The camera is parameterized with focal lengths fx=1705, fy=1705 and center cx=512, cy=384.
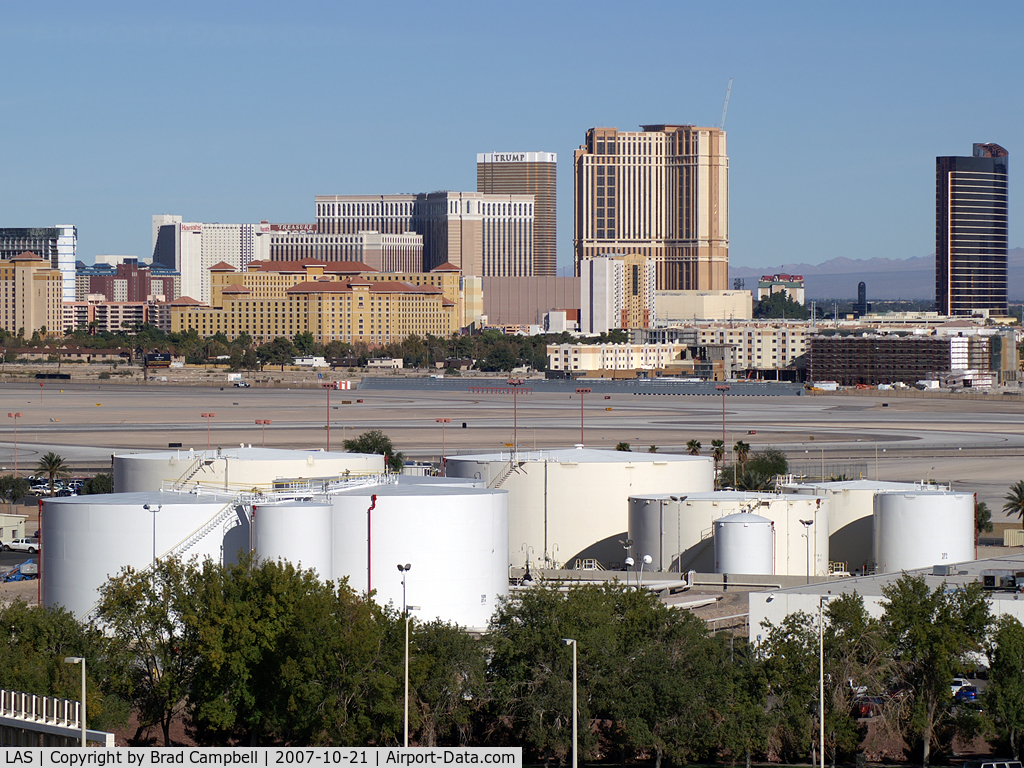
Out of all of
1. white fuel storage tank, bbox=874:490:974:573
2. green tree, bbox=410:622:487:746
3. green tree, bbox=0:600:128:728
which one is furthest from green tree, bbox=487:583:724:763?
white fuel storage tank, bbox=874:490:974:573

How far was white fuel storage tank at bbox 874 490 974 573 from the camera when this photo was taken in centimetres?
6059

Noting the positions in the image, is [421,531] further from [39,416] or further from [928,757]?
[39,416]

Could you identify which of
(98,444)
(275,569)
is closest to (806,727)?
(275,569)

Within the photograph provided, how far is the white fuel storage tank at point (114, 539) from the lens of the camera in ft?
151

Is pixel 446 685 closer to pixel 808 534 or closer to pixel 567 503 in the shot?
pixel 808 534

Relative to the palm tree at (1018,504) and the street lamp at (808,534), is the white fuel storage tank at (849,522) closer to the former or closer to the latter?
the street lamp at (808,534)

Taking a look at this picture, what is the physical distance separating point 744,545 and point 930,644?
A: 18.6 m

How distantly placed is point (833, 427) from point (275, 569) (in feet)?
370

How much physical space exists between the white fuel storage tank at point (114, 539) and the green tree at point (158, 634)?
3.39m

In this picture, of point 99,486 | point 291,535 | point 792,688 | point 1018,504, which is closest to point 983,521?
point 1018,504

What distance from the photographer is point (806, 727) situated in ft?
123

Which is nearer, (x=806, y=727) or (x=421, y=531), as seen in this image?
(x=806, y=727)

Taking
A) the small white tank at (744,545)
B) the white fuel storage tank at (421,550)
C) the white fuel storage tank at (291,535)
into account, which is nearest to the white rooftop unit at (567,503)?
the small white tank at (744,545)

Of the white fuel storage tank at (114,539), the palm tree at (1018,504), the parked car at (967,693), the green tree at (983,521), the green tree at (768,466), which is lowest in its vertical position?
the parked car at (967,693)
